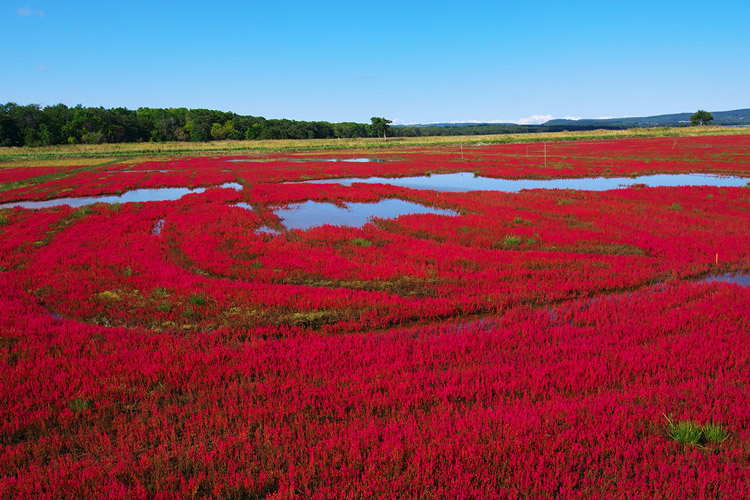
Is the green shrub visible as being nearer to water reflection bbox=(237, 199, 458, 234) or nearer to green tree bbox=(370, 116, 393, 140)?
water reflection bbox=(237, 199, 458, 234)

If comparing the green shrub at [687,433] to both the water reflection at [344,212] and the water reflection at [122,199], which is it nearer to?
the water reflection at [344,212]

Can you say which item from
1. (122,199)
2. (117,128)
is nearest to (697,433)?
(122,199)

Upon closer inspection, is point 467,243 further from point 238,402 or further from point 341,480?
point 341,480

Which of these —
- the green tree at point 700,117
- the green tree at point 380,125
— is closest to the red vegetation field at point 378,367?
the green tree at point 380,125

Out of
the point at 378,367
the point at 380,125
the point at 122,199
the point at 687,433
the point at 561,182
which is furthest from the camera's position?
the point at 380,125

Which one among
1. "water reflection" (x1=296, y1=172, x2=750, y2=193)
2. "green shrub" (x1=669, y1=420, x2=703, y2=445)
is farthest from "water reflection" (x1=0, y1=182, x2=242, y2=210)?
"green shrub" (x1=669, y1=420, x2=703, y2=445)

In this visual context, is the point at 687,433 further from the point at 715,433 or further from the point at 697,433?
the point at 715,433

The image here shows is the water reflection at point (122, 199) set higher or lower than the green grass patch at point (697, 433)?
higher
